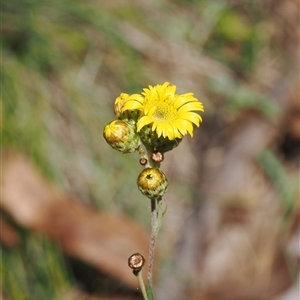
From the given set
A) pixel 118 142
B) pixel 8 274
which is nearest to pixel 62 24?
Result: pixel 8 274

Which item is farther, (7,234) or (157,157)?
(7,234)

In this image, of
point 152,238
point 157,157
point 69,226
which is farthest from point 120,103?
point 69,226

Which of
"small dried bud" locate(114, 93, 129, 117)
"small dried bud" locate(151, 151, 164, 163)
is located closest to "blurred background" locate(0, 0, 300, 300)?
"small dried bud" locate(114, 93, 129, 117)

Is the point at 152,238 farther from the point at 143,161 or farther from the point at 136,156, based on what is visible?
the point at 136,156

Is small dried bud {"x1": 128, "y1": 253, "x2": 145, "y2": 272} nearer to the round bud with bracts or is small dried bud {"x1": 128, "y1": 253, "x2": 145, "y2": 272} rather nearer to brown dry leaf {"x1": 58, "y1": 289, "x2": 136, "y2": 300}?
the round bud with bracts

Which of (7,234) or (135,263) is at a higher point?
(7,234)

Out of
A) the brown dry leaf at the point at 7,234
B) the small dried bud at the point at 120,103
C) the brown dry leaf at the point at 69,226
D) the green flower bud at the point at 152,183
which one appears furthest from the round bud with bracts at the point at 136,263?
the brown dry leaf at the point at 7,234

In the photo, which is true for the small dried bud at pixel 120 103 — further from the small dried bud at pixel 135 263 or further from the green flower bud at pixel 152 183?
the small dried bud at pixel 135 263
